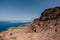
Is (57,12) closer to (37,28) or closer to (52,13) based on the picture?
(52,13)

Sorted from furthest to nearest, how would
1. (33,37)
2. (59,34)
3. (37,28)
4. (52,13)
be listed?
(52,13) < (37,28) < (33,37) < (59,34)

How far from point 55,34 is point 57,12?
13266 mm

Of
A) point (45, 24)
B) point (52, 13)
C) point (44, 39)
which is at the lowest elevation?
point (44, 39)

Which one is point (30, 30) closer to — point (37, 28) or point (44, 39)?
point (37, 28)

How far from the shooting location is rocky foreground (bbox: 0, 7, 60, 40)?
27480 mm

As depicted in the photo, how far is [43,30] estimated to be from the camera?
1314 inches

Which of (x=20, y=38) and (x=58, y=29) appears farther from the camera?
(x=20, y=38)

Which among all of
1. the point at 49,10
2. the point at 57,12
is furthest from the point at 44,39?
the point at 49,10

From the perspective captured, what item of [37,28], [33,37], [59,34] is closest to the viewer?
[59,34]

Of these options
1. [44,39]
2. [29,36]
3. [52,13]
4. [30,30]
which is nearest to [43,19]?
[52,13]

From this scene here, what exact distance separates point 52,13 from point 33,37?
38.3 feet

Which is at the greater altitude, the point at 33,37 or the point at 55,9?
the point at 55,9

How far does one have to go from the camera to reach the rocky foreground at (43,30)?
2748cm

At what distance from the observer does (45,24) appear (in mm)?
37000
